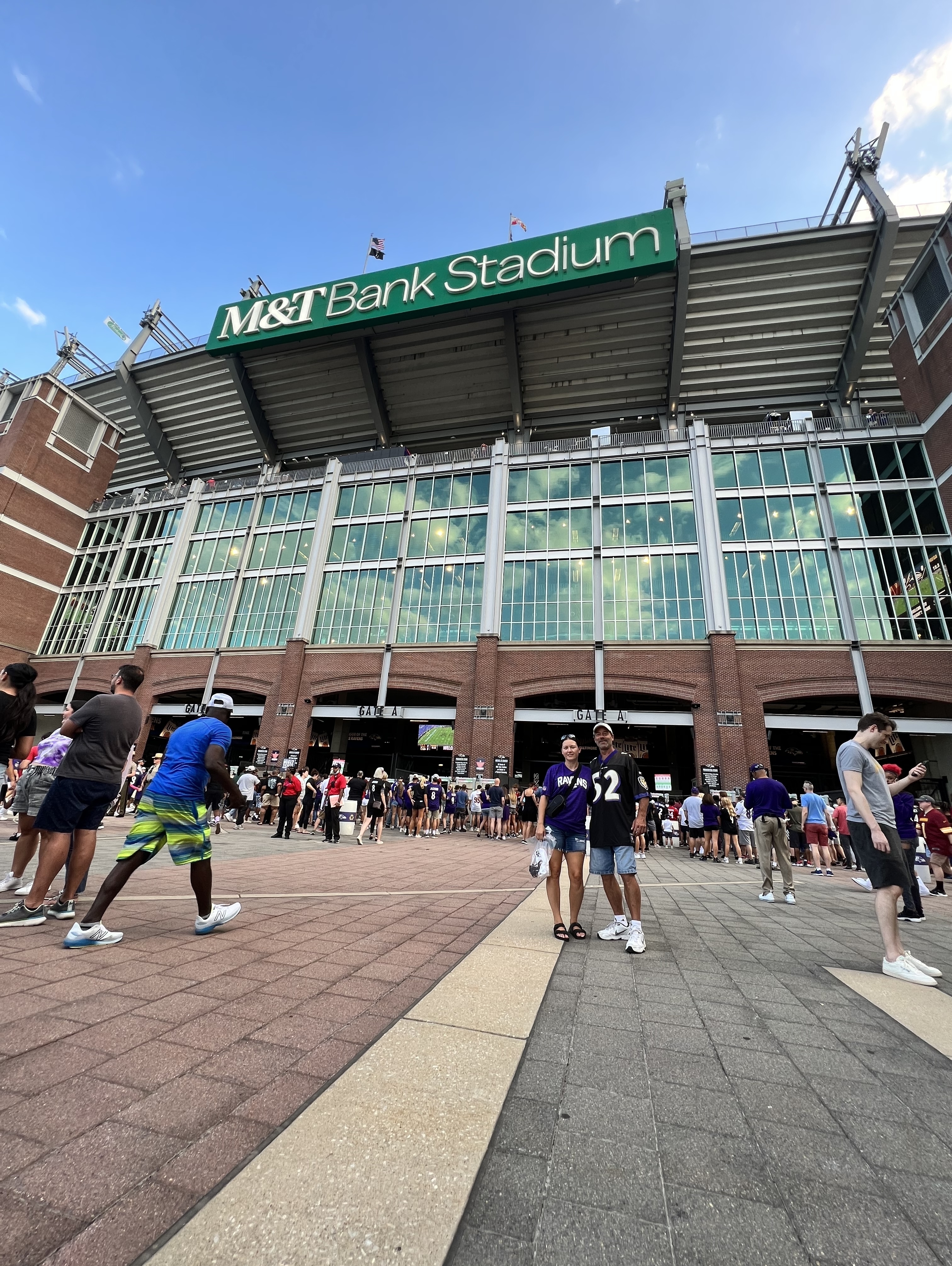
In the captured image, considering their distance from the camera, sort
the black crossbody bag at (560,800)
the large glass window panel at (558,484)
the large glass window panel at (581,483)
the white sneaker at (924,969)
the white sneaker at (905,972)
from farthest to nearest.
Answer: the large glass window panel at (558,484) < the large glass window panel at (581,483) < the black crossbody bag at (560,800) < the white sneaker at (924,969) < the white sneaker at (905,972)

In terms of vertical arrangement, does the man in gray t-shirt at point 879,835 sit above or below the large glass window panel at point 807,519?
below

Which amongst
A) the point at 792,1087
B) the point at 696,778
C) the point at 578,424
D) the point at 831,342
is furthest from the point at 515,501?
the point at 792,1087

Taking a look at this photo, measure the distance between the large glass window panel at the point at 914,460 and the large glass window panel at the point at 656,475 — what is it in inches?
384

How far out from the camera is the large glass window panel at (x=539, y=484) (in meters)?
25.6

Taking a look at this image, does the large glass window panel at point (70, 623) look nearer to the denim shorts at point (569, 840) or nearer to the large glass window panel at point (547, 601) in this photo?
the large glass window panel at point (547, 601)

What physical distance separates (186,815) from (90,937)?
91 centimetres

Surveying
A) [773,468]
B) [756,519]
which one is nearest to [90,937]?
[756,519]

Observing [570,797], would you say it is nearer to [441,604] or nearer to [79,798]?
[79,798]

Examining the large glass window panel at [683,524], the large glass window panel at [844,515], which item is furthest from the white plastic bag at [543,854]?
the large glass window panel at [844,515]

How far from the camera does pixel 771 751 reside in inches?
1075

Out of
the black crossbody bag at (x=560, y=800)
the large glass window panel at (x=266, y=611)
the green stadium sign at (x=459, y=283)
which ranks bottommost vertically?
the black crossbody bag at (x=560, y=800)

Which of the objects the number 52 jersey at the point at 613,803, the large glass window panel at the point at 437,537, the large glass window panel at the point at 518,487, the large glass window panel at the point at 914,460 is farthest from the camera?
the large glass window panel at the point at 437,537

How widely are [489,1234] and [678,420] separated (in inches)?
1234

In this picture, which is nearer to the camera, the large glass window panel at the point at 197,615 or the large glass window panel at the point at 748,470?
the large glass window panel at the point at 748,470
